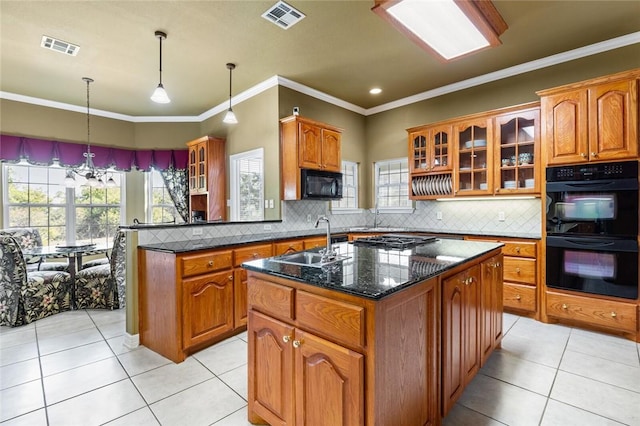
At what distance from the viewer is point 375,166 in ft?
18.1

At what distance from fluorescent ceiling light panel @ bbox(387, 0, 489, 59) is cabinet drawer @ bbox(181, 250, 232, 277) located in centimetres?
234

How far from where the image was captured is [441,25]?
215cm

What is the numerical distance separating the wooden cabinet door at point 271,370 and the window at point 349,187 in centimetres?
368

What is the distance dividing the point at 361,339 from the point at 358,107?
4.86 metres

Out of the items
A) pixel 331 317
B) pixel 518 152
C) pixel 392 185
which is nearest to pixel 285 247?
pixel 331 317

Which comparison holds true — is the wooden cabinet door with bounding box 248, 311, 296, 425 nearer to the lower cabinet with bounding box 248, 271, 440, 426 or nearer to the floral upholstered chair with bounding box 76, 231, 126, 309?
the lower cabinet with bounding box 248, 271, 440, 426

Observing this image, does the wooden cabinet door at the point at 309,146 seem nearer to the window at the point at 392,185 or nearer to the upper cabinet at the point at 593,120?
the window at the point at 392,185

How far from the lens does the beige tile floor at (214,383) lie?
1858 mm

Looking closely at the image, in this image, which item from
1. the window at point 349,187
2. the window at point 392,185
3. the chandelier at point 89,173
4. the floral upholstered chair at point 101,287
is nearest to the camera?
the floral upholstered chair at point 101,287

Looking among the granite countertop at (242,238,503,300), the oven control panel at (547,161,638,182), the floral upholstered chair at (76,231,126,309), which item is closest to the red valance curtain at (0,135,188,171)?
the floral upholstered chair at (76,231,126,309)

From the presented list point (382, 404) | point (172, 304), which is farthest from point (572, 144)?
point (172, 304)

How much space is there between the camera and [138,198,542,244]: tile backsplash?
3443 millimetres

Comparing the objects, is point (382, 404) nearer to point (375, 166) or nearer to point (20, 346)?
point (20, 346)

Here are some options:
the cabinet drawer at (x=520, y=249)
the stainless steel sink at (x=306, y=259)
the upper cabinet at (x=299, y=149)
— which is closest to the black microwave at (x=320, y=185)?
the upper cabinet at (x=299, y=149)
